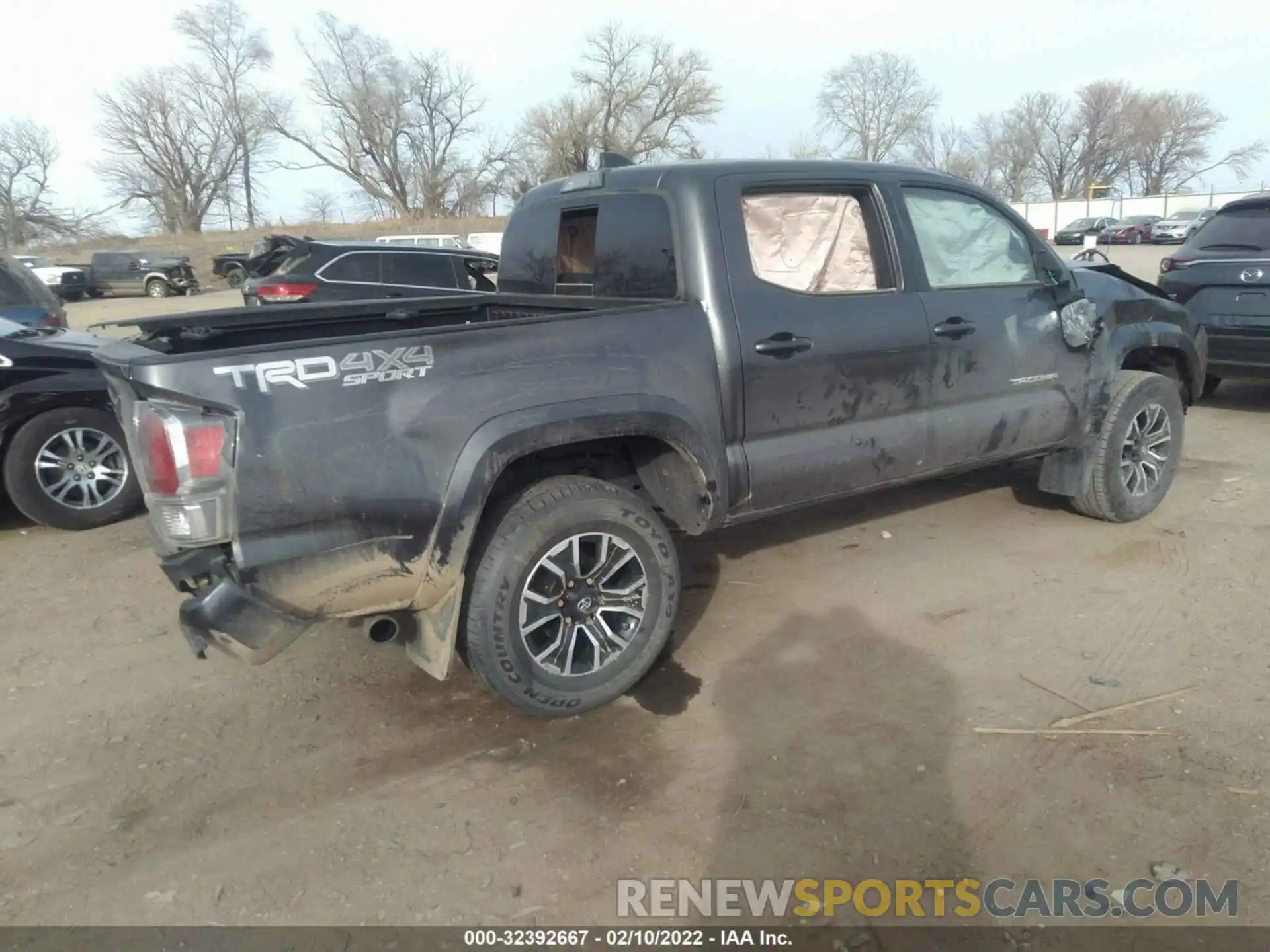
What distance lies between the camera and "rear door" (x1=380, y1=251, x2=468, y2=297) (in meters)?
10.9

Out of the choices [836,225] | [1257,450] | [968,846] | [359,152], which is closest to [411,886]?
[968,846]

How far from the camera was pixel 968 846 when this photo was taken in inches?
99.3

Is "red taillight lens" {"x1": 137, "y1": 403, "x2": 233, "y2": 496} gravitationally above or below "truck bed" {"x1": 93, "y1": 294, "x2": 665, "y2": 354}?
below

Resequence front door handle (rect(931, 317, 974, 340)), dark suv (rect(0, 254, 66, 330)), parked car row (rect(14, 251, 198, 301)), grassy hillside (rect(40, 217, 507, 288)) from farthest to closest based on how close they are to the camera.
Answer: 1. grassy hillside (rect(40, 217, 507, 288))
2. parked car row (rect(14, 251, 198, 301))
3. dark suv (rect(0, 254, 66, 330))
4. front door handle (rect(931, 317, 974, 340))

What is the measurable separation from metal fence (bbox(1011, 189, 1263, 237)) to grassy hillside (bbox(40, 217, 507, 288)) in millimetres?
33072

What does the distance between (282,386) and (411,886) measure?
4.90 ft

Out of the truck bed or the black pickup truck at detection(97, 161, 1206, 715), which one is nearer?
the black pickup truck at detection(97, 161, 1206, 715)

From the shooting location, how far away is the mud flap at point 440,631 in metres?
2.92

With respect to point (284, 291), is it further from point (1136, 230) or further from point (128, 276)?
point (1136, 230)

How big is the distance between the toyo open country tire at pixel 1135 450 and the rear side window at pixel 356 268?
879cm

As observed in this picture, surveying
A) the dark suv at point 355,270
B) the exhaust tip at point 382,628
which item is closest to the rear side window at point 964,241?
the exhaust tip at point 382,628

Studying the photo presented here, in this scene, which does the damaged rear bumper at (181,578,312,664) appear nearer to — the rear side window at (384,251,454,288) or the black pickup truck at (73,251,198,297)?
the rear side window at (384,251,454,288)

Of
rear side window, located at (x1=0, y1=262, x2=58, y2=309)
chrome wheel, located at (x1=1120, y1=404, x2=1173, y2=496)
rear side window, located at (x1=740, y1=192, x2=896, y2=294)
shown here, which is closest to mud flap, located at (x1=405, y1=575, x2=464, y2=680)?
rear side window, located at (x1=740, y1=192, x2=896, y2=294)

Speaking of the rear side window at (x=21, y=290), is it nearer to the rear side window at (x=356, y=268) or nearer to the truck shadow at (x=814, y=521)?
the rear side window at (x=356, y=268)
